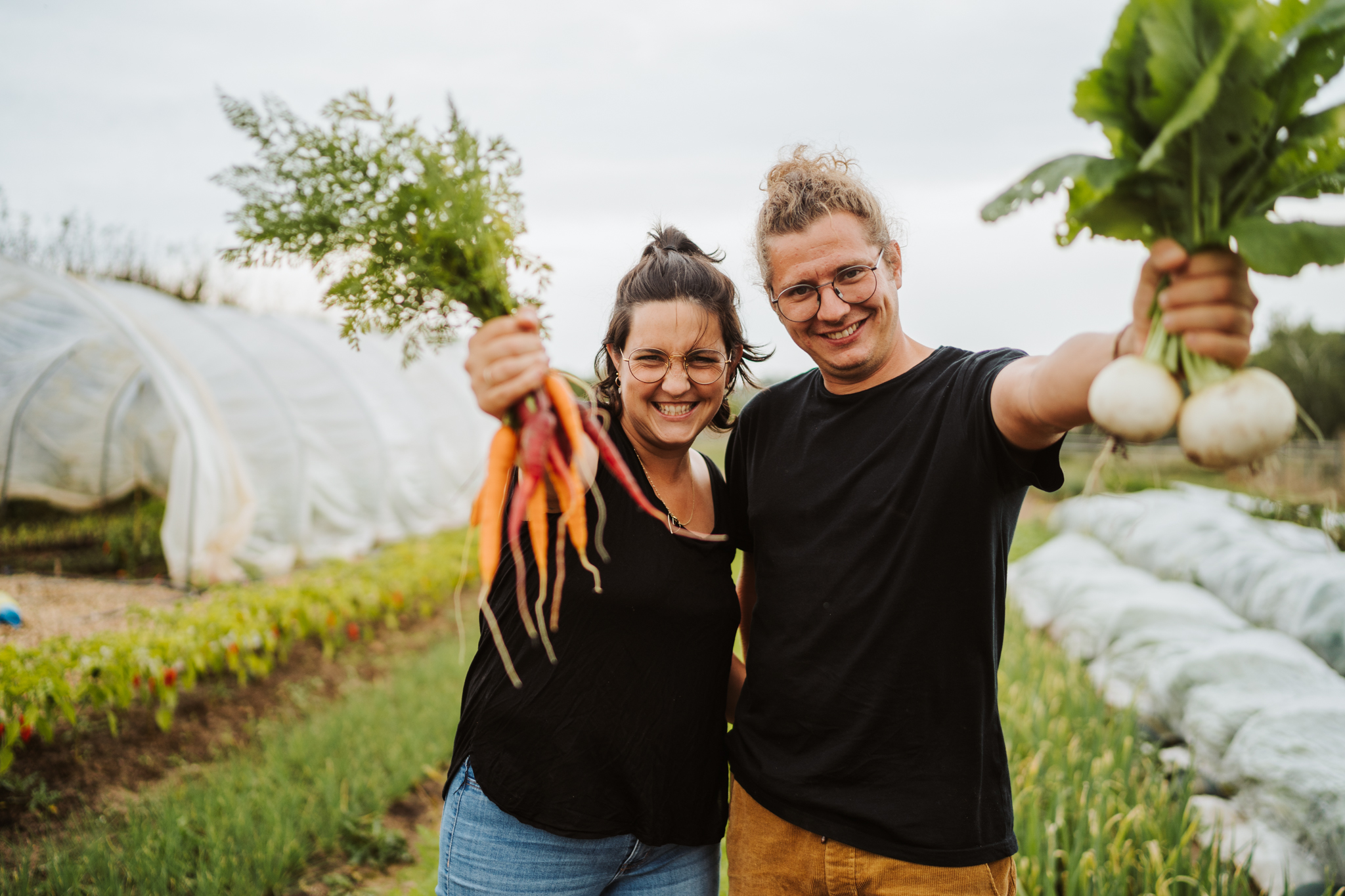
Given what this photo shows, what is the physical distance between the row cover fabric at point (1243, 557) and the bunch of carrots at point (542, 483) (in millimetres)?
1040

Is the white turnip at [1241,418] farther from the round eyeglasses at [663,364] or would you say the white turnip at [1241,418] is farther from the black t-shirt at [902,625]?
the round eyeglasses at [663,364]

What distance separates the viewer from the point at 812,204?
1563 millimetres

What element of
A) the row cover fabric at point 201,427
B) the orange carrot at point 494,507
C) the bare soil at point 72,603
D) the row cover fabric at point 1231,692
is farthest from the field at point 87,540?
the row cover fabric at point 1231,692

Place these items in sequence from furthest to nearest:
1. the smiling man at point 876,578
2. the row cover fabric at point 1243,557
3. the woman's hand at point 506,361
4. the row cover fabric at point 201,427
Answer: the row cover fabric at point 201,427 → the row cover fabric at point 1243,557 → the smiling man at point 876,578 → the woman's hand at point 506,361

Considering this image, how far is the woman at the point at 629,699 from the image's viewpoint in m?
1.45

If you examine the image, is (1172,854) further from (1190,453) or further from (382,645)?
(382,645)

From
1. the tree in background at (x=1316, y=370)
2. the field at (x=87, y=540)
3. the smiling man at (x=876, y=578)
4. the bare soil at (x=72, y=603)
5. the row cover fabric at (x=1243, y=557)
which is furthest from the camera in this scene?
the tree in background at (x=1316, y=370)

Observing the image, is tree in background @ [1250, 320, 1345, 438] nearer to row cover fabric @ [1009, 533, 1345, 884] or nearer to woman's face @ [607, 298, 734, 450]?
row cover fabric @ [1009, 533, 1345, 884]

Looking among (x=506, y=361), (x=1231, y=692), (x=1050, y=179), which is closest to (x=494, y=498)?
(x=506, y=361)

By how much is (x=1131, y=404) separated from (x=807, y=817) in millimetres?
963

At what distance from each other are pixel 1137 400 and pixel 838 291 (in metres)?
0.67

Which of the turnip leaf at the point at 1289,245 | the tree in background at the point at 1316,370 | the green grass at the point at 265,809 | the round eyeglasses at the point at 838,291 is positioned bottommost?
the green grass at the point at 265,809

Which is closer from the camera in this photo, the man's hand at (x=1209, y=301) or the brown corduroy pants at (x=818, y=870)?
the man's hand at (x=1209, y=301)

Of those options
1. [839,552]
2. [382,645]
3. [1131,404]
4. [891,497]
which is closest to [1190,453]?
[1131,404]
